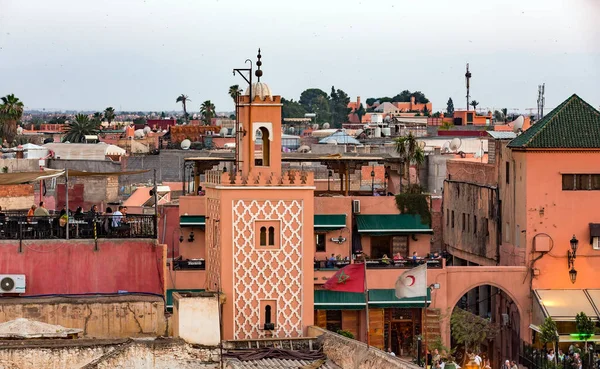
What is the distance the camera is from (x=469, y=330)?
4919cm

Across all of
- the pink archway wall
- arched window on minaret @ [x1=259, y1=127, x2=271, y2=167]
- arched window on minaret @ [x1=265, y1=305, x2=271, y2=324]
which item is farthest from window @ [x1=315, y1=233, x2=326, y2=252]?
arched window on minaret @ [x1=265, y1=305, x2=271, y2=324]

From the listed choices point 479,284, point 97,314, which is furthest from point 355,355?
point 479,284

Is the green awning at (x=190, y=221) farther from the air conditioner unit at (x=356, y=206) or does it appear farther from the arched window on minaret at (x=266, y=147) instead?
the arched window on minaret at (x=266, y=147)

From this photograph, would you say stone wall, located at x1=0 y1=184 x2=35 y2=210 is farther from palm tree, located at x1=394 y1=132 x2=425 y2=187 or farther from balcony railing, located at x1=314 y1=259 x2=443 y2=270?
balcony railing, located at x1=314 y1=259 x2=443 y2=270

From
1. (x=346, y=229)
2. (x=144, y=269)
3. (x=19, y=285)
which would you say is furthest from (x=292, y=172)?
(x=346, y=229)

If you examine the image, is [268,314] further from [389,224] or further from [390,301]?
[389,224]

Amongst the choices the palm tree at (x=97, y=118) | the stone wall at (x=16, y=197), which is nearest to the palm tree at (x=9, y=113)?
the palm tree at (x=97, y=118)

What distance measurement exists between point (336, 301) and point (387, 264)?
2.29 m

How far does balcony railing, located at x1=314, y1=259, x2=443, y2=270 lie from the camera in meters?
48.8

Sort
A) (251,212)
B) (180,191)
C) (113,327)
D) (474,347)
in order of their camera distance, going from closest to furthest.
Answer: (113,327) < (251,212) < (474,347) < (180,191)

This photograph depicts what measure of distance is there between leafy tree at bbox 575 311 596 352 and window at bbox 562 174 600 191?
5.05 m

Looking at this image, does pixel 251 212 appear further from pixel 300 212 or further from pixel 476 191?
pixel 476 191

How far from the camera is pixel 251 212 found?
41.0 metres

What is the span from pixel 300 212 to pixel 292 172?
1117mm
